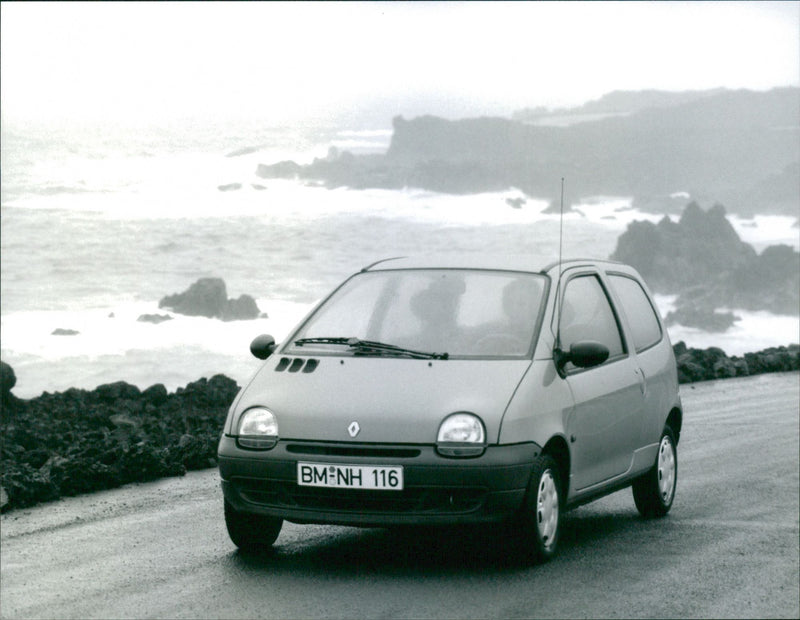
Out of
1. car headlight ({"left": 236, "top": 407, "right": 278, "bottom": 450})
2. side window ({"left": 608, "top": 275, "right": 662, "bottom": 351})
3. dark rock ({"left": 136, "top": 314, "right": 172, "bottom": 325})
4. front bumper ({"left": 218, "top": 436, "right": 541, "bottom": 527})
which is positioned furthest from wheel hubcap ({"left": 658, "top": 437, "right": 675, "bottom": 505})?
dark rock ({"left": 136, "top": 314, "right": 172, "bottom": 325})

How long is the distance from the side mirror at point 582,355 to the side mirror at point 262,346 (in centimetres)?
161

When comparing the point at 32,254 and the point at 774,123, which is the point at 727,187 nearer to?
the point at 774,123

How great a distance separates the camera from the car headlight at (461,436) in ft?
20.9

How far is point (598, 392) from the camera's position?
7.35 metres

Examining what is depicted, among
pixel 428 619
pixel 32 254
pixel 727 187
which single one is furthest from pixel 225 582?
pixel 727 187

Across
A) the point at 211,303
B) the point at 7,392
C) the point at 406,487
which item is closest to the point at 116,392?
the point at 7,392

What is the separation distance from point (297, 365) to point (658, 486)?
253 cm

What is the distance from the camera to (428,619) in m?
5.68

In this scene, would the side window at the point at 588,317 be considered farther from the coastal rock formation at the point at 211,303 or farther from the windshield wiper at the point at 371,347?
the coastal rock formation at the point at 211,303

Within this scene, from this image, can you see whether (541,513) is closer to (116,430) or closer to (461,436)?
(461,436)

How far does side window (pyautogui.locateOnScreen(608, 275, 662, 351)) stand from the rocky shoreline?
14.5 feet

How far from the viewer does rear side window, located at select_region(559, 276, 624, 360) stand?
7.36 m

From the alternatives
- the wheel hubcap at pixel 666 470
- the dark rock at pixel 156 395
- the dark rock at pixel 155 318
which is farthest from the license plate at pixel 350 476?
the dark rock at pixel 155 318

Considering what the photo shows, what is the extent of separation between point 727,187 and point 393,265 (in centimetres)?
10800
